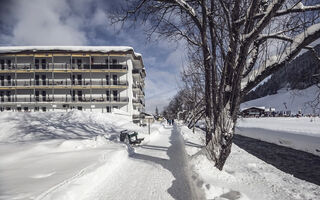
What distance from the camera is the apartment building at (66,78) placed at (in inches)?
1357

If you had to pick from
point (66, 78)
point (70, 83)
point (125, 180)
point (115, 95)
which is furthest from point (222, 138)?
point (66, 78)

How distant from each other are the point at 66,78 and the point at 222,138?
3674 cm

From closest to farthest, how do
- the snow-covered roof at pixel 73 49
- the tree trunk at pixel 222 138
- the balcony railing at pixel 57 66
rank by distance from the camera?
the tree trunk at pixel 222 138 → the snow-covered roof at pixel 73 49 → the balcony railing at pixel 57 66

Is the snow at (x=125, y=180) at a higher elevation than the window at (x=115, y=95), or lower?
lower

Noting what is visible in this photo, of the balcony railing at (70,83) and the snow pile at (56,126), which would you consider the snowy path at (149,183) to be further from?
the balcony railing at (70,83)

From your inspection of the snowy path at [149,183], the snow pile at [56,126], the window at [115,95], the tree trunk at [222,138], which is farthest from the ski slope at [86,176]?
the window at [115,95]

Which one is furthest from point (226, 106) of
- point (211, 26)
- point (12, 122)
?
point (12, 122)

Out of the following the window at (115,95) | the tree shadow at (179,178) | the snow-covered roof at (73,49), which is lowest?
the tree shadow at (179,178)

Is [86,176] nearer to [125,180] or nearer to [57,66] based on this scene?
[125,180]

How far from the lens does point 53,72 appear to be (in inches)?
1368

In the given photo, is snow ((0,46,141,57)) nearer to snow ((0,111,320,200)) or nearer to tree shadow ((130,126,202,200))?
snow ((0,111,320,200))

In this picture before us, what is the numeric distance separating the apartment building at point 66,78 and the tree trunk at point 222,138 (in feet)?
101

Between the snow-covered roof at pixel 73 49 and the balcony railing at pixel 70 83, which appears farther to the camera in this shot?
the balcony railing at pixel 70 83

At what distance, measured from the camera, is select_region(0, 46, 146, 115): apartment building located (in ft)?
113
